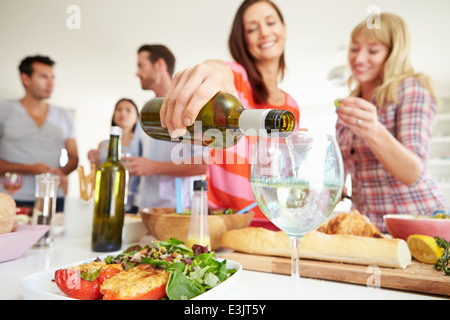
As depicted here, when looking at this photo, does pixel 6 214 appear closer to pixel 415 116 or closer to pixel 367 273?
pixel 367 273

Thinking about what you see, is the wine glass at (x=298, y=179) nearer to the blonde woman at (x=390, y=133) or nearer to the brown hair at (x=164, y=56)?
the blonde woman at (x=390, y=133)

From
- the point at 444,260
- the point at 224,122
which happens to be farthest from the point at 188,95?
the point at 444,260

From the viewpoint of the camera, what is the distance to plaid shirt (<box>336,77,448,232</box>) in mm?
1104

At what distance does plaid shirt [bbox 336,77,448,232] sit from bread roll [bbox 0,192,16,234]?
1179 millimetres

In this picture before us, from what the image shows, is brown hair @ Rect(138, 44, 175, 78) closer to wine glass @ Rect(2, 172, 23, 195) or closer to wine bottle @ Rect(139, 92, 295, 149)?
wine glass @ Rect(2, 172, 23, 195)

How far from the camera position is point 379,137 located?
3.19ft

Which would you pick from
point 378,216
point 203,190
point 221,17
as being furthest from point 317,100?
point 203,190

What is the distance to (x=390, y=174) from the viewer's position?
1.22 metres

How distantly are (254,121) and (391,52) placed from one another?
1.12 meters

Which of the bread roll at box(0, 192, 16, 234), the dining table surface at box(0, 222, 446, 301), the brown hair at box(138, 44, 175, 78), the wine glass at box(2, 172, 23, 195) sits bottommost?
the dining table surface at box(0, 222, 446, 301)

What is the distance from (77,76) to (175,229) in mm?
4338

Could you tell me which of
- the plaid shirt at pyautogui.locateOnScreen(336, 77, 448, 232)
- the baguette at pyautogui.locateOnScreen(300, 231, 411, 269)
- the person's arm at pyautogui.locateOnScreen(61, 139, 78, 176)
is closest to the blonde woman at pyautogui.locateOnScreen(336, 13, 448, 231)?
the plaid shirt at pyautogui.locateOnScreen(336, 77, 448, 232)

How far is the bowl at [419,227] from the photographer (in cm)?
58

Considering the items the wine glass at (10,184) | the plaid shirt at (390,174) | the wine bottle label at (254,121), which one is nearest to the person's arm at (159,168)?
the wine glass at (10,184)
